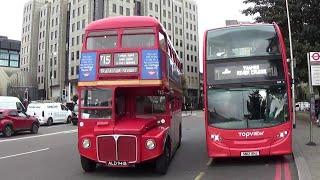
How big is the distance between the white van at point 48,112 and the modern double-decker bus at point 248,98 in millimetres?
28115

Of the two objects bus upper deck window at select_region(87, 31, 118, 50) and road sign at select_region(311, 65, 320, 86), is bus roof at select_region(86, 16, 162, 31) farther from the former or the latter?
road sign at select_region(311, 65, 320, 86)

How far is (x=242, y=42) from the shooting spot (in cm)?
1458

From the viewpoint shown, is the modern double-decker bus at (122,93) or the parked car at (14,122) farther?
the parked car at (14,122)

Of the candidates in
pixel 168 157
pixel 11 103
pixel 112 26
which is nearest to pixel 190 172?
pixel 168 157

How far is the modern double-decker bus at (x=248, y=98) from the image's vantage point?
13859 millimetres

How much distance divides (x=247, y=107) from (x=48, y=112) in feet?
96.3

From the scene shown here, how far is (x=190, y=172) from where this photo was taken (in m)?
13.1

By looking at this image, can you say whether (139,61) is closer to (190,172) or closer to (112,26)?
(112,26)

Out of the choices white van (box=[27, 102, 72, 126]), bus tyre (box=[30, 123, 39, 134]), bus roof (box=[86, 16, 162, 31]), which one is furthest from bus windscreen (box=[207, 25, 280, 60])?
white van (box=[27, 102, 72, 126])

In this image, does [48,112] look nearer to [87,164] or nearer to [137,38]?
[87,164]

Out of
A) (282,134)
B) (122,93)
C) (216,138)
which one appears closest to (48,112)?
(122,93)

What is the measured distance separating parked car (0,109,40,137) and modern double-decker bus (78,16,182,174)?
15366 millimetres

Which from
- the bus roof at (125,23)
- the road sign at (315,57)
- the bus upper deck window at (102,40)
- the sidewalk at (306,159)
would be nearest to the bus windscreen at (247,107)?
the sidewalk at (306,159)

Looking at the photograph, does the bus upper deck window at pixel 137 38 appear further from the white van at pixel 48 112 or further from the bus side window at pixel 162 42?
the white van at pixel 48 112
